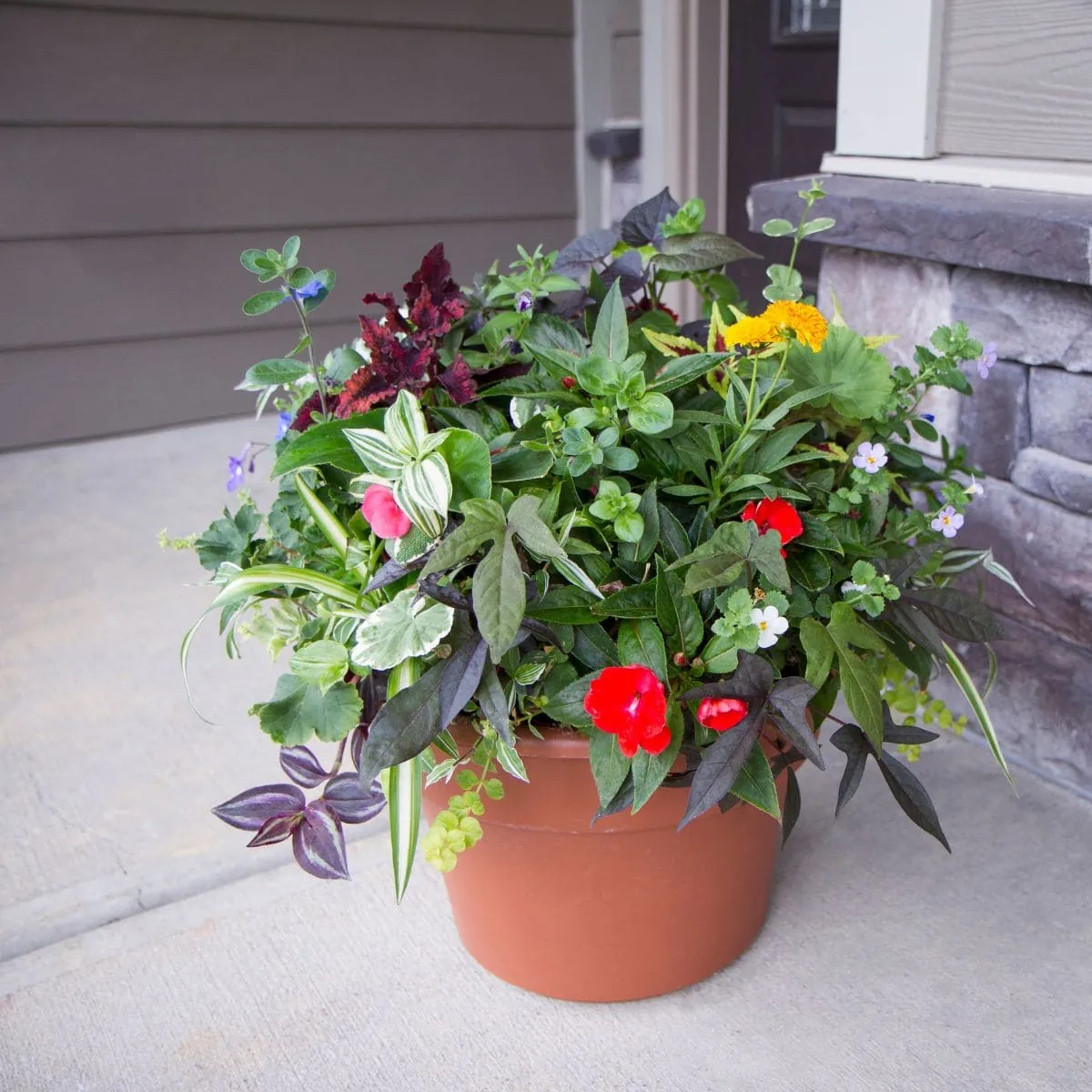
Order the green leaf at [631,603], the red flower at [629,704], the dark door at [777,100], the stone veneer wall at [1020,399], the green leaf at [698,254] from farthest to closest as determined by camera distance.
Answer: the dark door at [777,100], the stone veneer wall at [1020,399], the green leaf at [698,254], the green leaf at [631,603], the red flower at [629,704]

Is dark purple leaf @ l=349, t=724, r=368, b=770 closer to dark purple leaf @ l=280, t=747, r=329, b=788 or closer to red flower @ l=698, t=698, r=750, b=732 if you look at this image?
dark purple leaf @ l=280, t=747, r=329, b=788

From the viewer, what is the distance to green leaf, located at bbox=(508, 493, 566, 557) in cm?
88

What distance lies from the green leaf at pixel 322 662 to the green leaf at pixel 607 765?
23 centimetres

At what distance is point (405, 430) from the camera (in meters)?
0.92

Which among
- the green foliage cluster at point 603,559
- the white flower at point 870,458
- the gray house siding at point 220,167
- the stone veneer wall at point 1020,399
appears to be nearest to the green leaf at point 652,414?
the green foliage cluster at point 603,559

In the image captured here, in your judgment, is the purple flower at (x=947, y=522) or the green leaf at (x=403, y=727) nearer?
the green leaf at (x=403, y=727)

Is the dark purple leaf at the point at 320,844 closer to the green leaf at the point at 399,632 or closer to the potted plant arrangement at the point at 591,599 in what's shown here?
the potted plant arrangement at the point at 591,599

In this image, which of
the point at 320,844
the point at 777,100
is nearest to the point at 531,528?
the point at 320,844

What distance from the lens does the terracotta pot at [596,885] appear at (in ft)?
3.36

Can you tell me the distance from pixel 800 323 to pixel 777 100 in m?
2.12

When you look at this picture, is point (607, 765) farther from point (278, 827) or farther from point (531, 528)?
point (278, 827)

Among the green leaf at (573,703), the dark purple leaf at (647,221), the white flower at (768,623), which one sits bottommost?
the green leaf at (573,703)

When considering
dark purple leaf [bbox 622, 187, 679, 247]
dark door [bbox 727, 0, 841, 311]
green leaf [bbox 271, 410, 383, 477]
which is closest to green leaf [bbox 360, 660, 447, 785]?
green leaf [bbox 271, 410, 383, 477]

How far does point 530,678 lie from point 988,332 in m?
0.93
